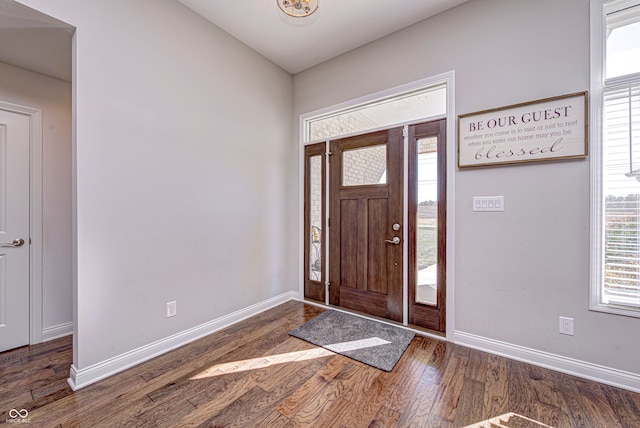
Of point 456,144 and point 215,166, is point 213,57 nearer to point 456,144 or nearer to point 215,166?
point 215,166

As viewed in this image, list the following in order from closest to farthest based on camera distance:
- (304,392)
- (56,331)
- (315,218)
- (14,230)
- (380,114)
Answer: (304,392) < (14,230) < (56,331) < (380,114) < (315,218)

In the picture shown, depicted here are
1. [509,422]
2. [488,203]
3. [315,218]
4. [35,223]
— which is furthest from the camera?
[315,218]

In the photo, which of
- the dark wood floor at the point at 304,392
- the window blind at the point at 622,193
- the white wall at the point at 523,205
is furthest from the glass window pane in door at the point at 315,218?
the window blind at the point at 622,193

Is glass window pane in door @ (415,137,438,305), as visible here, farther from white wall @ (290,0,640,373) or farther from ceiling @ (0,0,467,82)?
ceiling @ (0,0,467,82)

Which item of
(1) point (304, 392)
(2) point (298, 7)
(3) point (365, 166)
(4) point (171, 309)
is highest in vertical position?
(2) point (298, 7)

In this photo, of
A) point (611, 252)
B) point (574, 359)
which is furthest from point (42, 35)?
point (574, 359)

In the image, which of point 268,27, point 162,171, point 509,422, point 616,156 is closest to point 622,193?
point 616,156

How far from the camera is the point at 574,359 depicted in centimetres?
192

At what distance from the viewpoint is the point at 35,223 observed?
8.07ft

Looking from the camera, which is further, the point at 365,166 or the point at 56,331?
the point at 365,166

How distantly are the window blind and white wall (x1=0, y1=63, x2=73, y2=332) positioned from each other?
4621 mm

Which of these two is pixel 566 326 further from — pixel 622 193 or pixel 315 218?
pixel 315 218

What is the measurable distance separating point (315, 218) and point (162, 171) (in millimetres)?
1800

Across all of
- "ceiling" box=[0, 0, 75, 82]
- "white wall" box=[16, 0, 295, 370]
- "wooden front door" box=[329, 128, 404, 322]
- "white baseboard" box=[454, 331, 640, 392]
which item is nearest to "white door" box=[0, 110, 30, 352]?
"ceiling" box=[0, 0, 75, 82]
